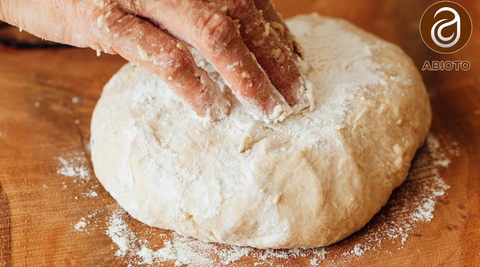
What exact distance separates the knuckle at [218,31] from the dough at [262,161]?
281 mm

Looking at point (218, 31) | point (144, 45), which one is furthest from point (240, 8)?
point (144, 45)

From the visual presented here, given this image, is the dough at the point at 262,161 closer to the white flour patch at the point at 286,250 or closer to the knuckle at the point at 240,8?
the white flour patch at the point at 286,250

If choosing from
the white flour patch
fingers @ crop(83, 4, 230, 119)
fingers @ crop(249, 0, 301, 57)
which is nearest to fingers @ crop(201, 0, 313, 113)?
fingers @ crop(249, 0, 301, 57)

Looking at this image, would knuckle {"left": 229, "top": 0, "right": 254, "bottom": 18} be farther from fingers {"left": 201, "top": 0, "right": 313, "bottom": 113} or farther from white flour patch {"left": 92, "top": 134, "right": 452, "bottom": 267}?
white flour patch {"left": 92, "top": 134, "right": 452, "bottom": 267}

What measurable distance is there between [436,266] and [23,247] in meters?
1.33

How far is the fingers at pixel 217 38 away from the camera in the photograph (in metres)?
1.10

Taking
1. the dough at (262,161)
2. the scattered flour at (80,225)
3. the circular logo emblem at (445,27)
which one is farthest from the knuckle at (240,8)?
the circular logo emblem at (445,27)

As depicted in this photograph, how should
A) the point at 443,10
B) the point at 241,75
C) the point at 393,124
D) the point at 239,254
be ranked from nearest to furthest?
the point at 241,75 → the point at 239,254 → the point at 393,124 → the point at 443,10

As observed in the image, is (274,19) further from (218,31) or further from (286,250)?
(286,250)

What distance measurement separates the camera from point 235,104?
53.4 inches

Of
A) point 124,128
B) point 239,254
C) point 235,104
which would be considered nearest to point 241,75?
point 235,104

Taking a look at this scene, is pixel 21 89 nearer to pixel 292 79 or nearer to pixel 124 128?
pixel 124 128

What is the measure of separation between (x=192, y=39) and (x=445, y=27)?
4.85ft

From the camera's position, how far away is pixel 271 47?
1280 millimetres
